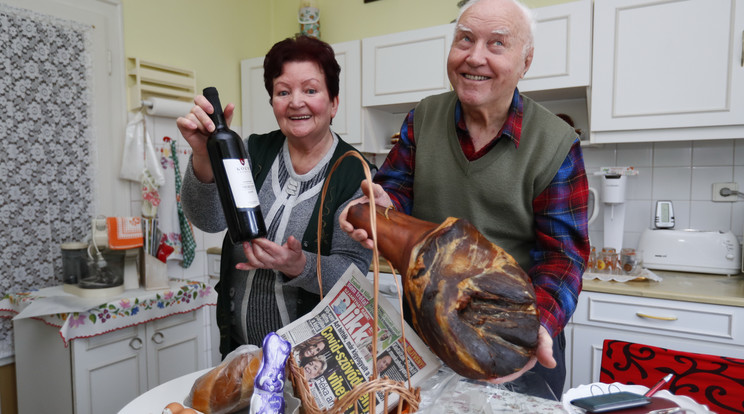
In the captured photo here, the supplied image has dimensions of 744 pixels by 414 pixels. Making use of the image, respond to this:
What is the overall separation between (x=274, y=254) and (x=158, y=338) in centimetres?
149

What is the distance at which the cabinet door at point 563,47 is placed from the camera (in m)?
1.95

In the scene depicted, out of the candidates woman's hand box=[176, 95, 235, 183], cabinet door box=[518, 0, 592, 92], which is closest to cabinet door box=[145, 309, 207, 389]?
woman's hand box=[176, 95, 235, 183]

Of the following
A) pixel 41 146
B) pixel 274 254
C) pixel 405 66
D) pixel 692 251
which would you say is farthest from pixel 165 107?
pixel 692 251

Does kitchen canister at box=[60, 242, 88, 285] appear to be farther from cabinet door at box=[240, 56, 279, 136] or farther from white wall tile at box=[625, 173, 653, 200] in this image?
white wall tile at box=[625, 173, 653, 200]

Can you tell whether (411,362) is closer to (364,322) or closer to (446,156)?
(364,322)

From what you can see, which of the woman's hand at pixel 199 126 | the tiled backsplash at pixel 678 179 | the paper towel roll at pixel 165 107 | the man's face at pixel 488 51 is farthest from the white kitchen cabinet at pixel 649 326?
the paper towel roll at pixel 165 107

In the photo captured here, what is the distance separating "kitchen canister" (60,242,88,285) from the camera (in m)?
1.96

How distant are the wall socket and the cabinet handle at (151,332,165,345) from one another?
2.53m

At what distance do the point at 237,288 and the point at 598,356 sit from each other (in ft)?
4.77

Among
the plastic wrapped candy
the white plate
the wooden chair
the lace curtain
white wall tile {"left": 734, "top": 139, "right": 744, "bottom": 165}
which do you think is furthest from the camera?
white wall tile {"left": 734, "top": 139, "right": 744, "bottom": 165}

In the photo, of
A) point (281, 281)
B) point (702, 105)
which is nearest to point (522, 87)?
point (702, 105)

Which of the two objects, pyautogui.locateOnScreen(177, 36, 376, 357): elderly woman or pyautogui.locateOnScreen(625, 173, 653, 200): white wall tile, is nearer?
pyautogui.locateOnScreen(177, 36, 376, 357): elderly woman

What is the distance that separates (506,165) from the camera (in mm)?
873

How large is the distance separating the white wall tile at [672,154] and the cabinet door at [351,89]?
4.78 ft
